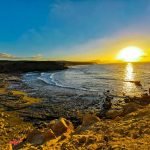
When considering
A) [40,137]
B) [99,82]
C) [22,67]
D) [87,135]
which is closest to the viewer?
[87,135]

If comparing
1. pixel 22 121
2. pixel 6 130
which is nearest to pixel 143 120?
pixel 6 130

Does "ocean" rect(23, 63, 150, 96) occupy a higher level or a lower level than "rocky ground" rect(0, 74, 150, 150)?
lower

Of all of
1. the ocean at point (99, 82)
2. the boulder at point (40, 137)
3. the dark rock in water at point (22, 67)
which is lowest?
the ocean at point (99, 82)

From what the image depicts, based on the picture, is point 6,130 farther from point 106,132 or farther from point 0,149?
point 106,132

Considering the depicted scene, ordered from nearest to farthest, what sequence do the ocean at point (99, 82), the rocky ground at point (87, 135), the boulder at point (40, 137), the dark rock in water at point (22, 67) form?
the rocky ground at point (87, 135) < the boulder at point (40, 137) < the ocean at point (99, 82) < the dark rock in water at point (22, 67)

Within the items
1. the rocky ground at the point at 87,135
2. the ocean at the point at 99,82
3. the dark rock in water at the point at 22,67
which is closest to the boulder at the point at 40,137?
the rocky ground at the point at 87,135

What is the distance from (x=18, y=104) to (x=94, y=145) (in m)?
17.5

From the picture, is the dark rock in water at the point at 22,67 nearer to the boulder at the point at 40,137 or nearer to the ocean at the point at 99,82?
the ocean at the point at 99,82

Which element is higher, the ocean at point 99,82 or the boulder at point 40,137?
the boulder at point 40,137

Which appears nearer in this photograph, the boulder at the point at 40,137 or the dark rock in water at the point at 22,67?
the boulder at the point at 40,137

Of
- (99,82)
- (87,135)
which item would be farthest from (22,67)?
(87,135)

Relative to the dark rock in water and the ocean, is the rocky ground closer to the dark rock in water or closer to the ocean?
the ocean

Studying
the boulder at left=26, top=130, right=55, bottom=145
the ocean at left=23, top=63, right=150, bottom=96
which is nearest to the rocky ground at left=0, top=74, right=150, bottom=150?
the boulder at left=26, top=130, right=55, bottom=145

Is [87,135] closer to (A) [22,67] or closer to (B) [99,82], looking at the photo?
(B) [99,82]
